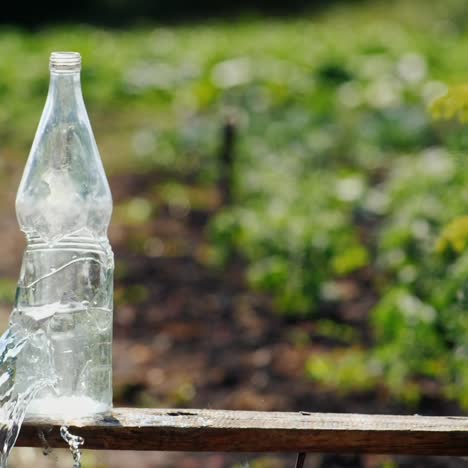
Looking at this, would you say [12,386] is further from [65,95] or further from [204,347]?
[204,347]

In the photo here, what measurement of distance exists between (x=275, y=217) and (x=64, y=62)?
4183 mm

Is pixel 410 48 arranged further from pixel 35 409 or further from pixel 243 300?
pixel 35 409

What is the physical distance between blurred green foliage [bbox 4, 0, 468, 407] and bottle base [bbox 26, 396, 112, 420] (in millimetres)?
1428

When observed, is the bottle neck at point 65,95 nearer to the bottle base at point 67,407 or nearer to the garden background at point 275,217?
the bottle base at point 67,407

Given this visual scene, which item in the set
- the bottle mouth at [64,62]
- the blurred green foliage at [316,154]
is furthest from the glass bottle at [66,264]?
the blurred green foliage at [316,154]

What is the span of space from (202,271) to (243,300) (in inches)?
22.0

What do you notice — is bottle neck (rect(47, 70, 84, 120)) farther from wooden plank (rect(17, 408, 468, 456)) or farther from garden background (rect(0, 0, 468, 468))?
garden background (rect(0, 0, 468, 468))

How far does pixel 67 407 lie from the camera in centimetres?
230

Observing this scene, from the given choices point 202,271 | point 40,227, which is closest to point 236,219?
point 202,271

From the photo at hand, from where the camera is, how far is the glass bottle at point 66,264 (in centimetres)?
235

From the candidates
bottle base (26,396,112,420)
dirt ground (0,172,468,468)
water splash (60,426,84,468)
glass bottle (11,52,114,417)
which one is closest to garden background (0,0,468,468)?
dirt ground (0,172,468,468)

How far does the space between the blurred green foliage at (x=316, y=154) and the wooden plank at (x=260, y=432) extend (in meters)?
1.29

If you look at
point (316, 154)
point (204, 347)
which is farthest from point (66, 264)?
point (316, 154)

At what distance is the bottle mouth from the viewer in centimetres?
231
